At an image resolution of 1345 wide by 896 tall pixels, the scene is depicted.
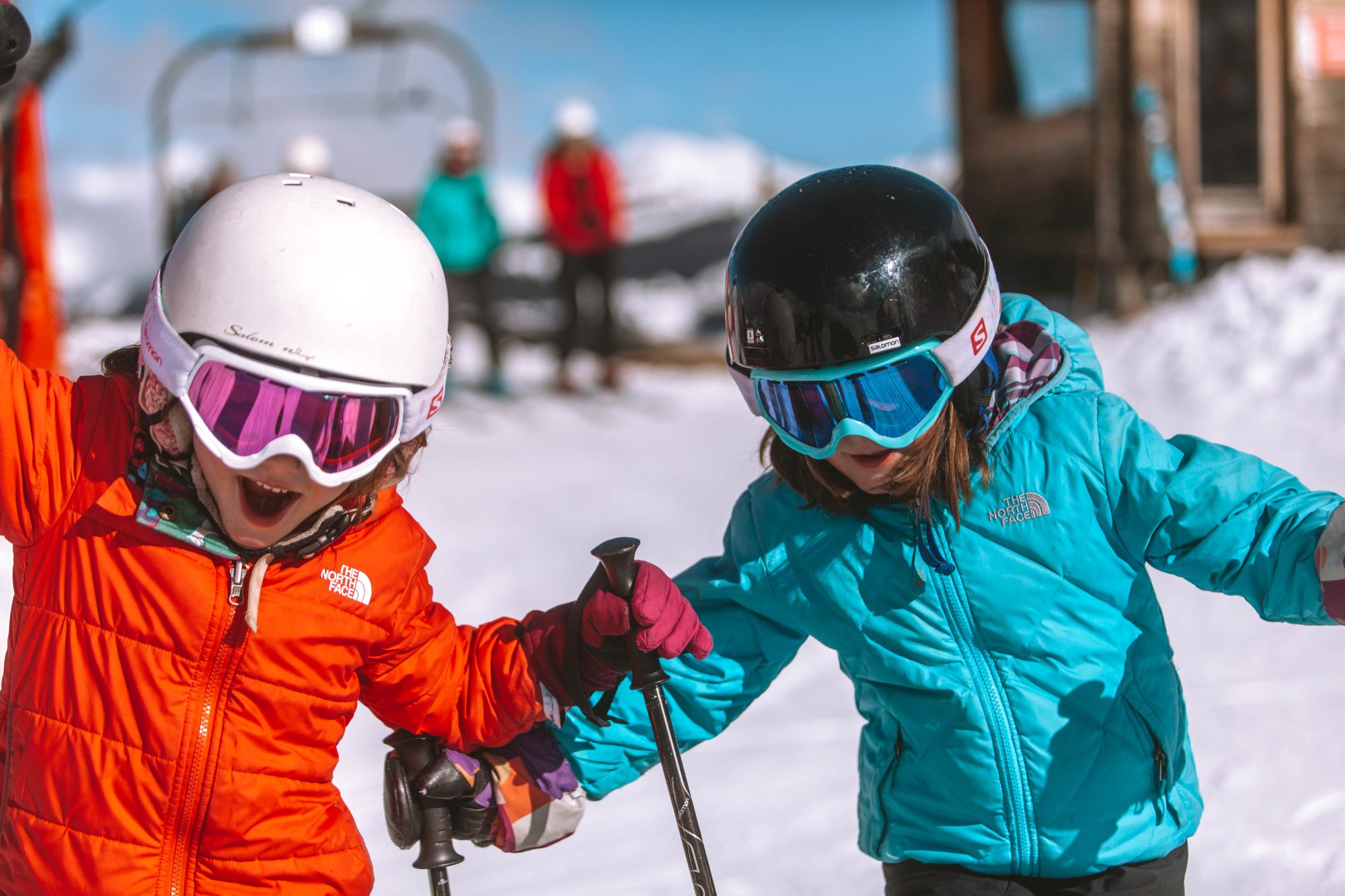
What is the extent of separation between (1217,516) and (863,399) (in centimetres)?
59

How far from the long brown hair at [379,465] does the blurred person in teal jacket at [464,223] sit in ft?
23.7

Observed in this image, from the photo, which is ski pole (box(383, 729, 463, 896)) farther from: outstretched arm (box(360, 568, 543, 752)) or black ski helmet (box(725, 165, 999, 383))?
black ski helmet (box(725, 165, 999, 383))

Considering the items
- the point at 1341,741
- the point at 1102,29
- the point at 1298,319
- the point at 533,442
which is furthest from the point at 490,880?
the point at 1102,29

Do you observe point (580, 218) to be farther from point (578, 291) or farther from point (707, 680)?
point (707, 680)

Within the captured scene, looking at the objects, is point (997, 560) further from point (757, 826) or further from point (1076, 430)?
point (757, 826)

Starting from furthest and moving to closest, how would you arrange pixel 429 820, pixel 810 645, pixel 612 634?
pixel 810 645 → pixel 429 820 → pixel 612 634

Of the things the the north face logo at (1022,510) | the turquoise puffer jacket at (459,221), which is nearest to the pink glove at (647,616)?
the the north face logo at (1022,510)

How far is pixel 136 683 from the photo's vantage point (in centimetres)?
185

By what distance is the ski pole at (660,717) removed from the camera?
2031 mm

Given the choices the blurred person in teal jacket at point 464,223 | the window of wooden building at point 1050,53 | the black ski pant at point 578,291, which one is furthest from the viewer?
the window of wooden building at point 1050,53

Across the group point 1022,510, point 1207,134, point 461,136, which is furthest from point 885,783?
point 1207,134

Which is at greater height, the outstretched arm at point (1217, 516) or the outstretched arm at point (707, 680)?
the outstretched arm at point (1217, 516)

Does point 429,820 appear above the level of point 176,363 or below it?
below

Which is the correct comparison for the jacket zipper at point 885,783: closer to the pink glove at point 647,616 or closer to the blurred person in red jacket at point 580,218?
the pink glove at point 647,616
